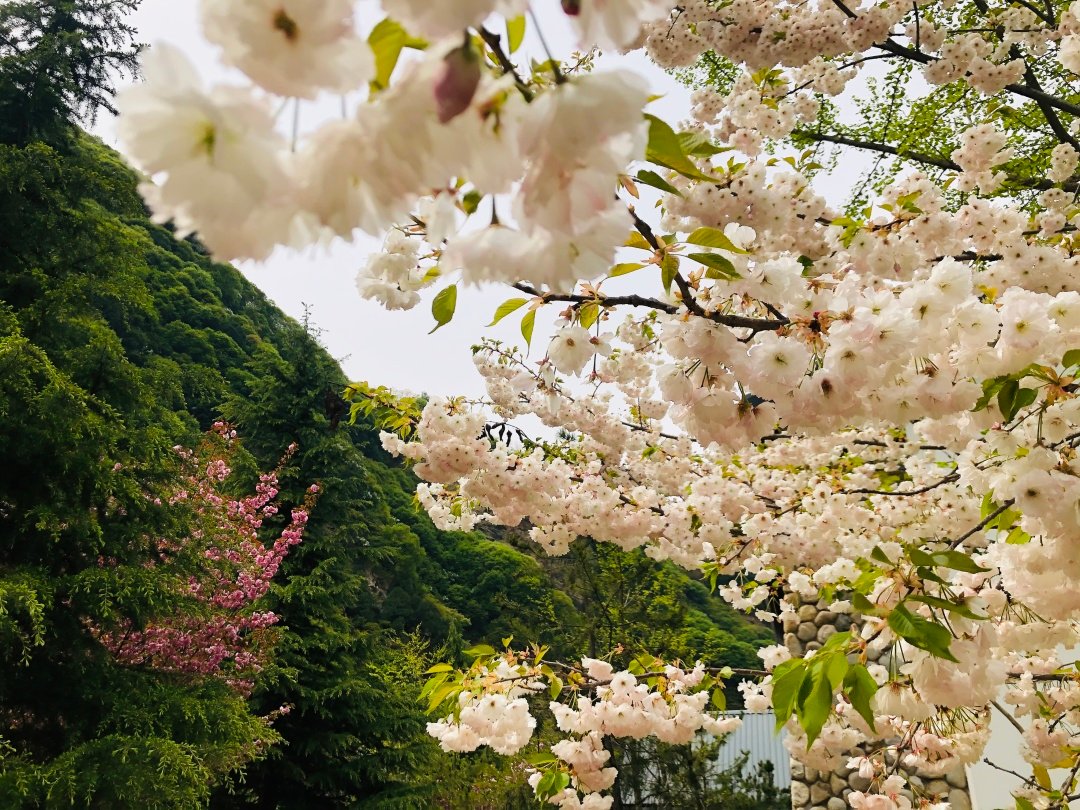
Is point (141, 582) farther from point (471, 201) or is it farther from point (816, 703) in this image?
point (471, 201)

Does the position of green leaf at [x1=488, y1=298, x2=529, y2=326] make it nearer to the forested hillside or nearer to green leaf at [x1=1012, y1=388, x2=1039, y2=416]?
green leaf at [x1=1012, y1=388, x2=1039, y2=416]

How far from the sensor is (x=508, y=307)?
1.23 m

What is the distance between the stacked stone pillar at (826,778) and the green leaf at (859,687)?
14.3 feet

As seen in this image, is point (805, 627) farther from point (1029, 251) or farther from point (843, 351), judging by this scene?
point (843, 351)

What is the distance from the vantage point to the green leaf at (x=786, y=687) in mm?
1083

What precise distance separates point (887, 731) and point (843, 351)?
316 cm

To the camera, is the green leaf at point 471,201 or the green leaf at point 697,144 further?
the green leaf at point 697,144

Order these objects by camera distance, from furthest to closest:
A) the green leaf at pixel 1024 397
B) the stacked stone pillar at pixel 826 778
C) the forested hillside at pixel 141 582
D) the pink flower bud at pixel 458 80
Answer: the stacked stone pillar at pixel 826 778 → the forested hillside at pixel 141 582 → the green leaf at pixel 1024 397 → the pink flower bud at pixel 458 80

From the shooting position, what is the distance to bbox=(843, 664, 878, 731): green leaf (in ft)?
3.29

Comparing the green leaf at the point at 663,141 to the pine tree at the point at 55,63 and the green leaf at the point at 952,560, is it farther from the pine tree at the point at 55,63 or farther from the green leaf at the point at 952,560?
the pine tree at the point at 55,63

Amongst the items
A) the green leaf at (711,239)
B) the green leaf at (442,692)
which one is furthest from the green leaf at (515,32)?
the green leaf at (442,692)

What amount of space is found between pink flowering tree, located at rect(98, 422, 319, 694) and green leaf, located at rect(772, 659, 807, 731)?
510 centimetres

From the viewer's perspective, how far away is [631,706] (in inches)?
117

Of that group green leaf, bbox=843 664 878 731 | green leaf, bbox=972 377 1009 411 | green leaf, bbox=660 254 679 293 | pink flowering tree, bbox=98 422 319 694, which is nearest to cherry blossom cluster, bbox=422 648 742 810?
green leaf, bbox=843 664 878 731
